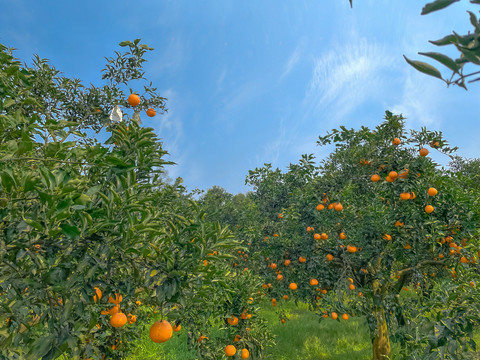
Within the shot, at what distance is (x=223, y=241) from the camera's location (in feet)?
8.68

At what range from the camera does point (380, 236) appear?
18.9 ft

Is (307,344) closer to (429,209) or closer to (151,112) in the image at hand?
(429,209)

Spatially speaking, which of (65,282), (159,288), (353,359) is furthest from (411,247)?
(65,282)

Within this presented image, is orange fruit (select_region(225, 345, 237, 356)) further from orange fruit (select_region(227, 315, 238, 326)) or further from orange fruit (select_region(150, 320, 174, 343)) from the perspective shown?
orange fruit (select_region(150, 320, 174, 343))

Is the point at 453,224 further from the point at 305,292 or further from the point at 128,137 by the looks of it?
the point at 128,137

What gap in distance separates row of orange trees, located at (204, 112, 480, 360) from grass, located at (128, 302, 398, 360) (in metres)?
1.62

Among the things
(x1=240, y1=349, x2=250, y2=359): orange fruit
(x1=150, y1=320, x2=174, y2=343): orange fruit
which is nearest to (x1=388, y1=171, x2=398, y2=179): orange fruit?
(x1=240, y1=349, x2=250, y2=359): orange fruit

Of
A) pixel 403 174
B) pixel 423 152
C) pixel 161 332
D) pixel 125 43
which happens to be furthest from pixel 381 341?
pixel 125 43

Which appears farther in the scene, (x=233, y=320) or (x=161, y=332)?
(x=233, y=320)

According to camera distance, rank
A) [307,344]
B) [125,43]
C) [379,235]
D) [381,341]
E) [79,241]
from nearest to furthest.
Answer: [79,241] < [125,43] < [379,235] < [381,341] < [307,344]

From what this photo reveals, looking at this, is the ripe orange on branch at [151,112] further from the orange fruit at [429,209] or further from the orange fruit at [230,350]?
the orange fruit at [429,209]

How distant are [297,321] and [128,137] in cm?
990


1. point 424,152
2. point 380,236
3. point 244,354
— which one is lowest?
point 244,354

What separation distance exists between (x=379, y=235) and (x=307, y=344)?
14.9 feet
